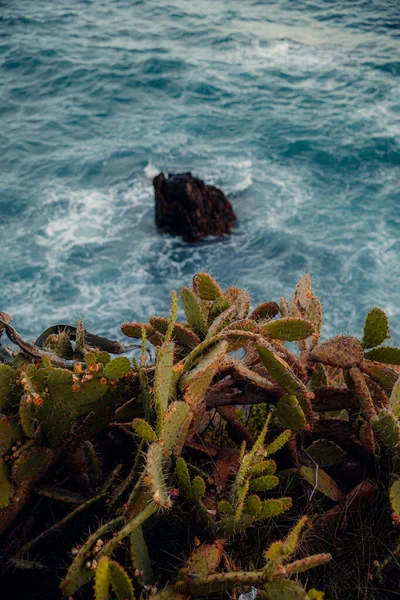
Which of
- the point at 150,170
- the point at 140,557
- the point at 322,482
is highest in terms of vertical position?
the point at 140,557

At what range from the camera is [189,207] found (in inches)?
439

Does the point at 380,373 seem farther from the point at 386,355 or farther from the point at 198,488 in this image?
the point at 198,488

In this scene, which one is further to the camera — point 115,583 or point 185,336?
point 185,336

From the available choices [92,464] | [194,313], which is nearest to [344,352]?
[194,313]

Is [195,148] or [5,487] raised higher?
[5,487]

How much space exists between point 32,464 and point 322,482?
1246mm

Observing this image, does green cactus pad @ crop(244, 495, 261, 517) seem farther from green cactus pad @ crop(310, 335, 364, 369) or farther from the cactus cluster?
green cactus pad @ crop(310, 335, 364, 369)

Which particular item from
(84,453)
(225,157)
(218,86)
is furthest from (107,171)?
(84,453)

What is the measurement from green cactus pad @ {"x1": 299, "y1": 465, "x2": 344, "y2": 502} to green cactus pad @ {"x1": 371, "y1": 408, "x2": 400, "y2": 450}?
1.01 ft

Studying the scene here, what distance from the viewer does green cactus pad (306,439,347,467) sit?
272cm

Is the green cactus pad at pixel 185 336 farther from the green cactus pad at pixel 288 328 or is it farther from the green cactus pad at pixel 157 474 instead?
the green cactus pad at pixel 157 474

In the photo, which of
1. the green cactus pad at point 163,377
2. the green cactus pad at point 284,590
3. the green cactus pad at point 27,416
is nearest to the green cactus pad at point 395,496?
the green cactus pad at point 284,590

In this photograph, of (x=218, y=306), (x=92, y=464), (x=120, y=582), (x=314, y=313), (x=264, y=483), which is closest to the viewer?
(x=120, y=582)

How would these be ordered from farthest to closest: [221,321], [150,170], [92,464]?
[150,170] < [221,321] < [92,464]
